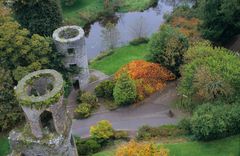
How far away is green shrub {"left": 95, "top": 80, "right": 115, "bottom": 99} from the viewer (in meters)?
51.6

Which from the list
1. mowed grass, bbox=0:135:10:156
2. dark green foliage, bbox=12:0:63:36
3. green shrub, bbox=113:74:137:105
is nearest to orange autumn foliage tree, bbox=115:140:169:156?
green shrub, bbox=113:74:137:105

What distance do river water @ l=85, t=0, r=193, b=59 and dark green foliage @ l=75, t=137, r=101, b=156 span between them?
20.5 meters

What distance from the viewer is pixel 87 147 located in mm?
43906

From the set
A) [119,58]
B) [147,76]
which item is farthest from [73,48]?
[119,58]

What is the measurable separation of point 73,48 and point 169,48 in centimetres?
1083

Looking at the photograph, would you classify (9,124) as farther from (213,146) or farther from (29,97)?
(213,146)

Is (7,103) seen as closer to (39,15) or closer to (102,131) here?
(102,131)

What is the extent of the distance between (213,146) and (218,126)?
2099 millimetres

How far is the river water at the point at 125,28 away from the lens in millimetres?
63656

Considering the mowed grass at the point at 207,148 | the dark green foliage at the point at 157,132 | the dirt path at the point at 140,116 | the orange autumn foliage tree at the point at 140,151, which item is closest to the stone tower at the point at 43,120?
the orange autumn foliage tree at the point at 140,151

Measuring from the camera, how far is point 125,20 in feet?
231

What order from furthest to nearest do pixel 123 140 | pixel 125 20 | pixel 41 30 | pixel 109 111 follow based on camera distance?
pixel 125 20, pixel 41 30, pixel 109 111, pixel 123 140

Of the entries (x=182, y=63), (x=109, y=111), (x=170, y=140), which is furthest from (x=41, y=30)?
(x=170, y=140)

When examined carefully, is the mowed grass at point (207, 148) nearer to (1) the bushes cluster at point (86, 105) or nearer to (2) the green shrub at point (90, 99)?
(1) the bushes cluster at point (86, 105)
